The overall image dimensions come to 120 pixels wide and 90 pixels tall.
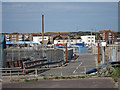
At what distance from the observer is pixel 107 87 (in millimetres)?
10820

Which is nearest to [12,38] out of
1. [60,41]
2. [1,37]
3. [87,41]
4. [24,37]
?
[24,37]

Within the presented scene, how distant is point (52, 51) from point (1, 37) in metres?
13.4

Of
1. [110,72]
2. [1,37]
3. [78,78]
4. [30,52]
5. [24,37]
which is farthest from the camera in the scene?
[24,37]

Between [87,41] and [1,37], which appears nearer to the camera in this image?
[1,37]

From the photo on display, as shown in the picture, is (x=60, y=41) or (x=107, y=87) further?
(x=60, y=41)

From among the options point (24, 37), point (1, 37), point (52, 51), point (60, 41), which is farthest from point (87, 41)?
point (1, 37)

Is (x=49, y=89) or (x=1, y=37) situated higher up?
(x=1, y=37)

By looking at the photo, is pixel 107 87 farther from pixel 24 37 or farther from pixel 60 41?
pixel 24 37

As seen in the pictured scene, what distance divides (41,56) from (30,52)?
5.46 ft

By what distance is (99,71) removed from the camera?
15.8 m

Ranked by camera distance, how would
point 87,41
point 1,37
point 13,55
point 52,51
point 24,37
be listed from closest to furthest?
point 1,37 → point 13,55 → point 52,51 → point 87,41 → point 24,37

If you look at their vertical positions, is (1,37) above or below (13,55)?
above

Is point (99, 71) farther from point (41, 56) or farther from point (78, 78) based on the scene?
point (41, 56)

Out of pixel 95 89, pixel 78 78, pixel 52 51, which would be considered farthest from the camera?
pixel 52 51
